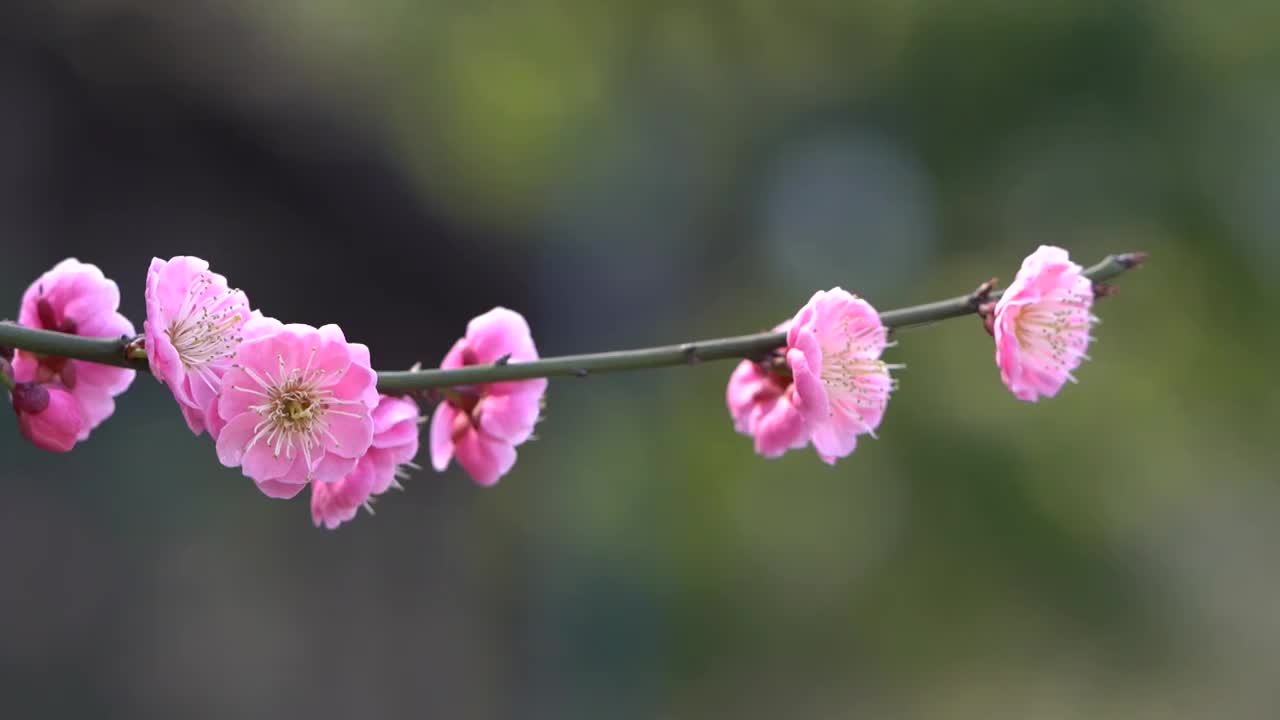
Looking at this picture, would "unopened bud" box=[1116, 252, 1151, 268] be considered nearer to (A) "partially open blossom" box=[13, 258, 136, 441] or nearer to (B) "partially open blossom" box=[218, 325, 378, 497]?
(B) "partially open blossom" box=[218, 325, 378, 497]

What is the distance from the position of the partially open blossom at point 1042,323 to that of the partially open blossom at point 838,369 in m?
0.07

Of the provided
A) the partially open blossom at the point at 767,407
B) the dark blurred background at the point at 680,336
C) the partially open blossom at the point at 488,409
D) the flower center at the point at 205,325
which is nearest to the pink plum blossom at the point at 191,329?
the flower center at the point at 205,325

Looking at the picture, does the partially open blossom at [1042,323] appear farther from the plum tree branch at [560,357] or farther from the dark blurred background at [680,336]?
the dark blurred background at [680,336]

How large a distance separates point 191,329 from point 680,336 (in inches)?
98.6

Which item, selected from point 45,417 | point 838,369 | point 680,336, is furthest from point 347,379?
point 680,336

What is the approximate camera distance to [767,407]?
593 millimetres

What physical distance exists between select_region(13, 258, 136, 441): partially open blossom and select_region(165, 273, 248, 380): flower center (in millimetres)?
45

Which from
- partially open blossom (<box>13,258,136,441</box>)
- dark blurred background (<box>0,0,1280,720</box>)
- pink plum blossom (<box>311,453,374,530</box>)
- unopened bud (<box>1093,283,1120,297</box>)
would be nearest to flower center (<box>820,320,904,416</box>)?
unopened bud (<box>1093,283,1120,297</box>)

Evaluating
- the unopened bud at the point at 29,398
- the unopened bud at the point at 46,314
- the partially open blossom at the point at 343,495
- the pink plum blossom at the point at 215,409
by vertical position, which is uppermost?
the unopened bud at the point at 46,314

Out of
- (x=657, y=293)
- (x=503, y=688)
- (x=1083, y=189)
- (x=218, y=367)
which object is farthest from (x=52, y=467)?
(x=1083, y=189)

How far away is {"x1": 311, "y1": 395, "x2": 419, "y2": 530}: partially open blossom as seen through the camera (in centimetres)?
49

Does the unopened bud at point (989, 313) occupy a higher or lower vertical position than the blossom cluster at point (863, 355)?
higher

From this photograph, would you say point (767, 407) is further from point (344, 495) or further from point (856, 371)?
point (344, 495)

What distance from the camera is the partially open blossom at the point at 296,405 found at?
1.45 ft
